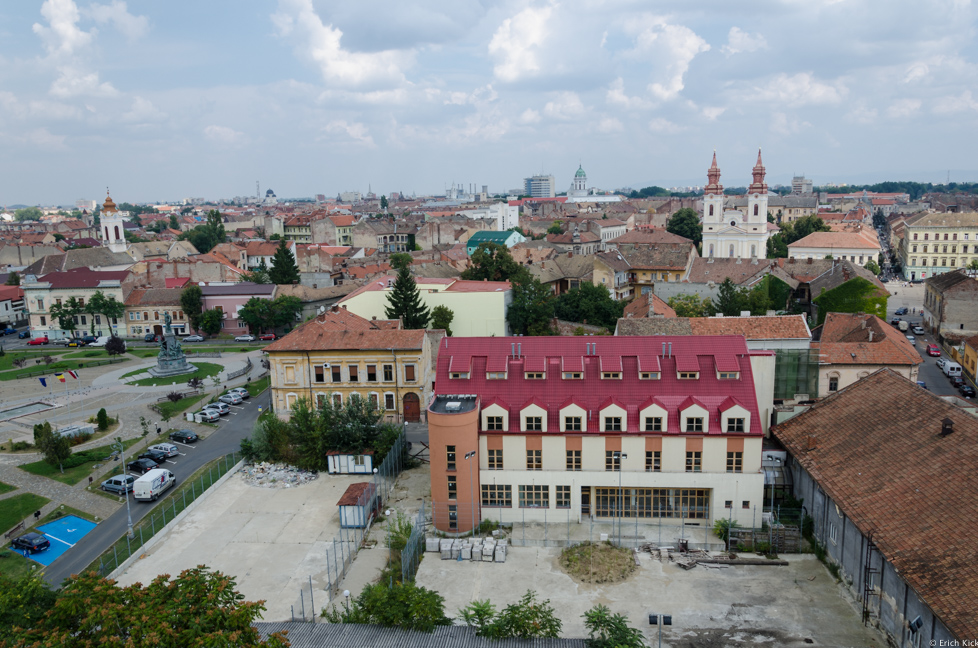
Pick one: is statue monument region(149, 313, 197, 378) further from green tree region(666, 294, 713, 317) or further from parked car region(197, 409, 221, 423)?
green tree region(666, 294, 713, 317)

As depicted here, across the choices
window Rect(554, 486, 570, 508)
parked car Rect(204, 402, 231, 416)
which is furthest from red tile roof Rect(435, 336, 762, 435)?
parked car Rect(204, 402, 231, 416)

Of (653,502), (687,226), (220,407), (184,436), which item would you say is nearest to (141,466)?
(184,436)

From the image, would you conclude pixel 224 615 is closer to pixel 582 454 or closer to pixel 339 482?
pixel 582 454

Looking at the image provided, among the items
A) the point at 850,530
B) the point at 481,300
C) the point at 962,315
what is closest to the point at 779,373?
the point at 850,530

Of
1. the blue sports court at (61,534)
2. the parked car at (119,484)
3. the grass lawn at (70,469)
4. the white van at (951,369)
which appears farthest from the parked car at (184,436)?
the white van at (951,369)

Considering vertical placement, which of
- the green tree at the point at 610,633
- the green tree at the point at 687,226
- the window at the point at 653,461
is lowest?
the green tree at the point at 610,633

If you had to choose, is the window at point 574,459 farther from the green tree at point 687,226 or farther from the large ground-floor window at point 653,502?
the green tree at point 687,226
